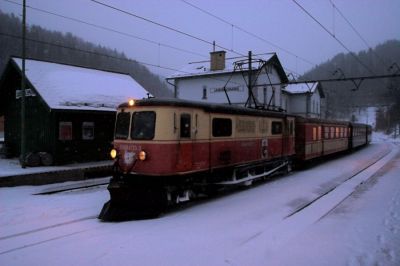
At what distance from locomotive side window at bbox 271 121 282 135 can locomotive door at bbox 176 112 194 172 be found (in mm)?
6443

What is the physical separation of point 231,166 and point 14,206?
6.68 metres

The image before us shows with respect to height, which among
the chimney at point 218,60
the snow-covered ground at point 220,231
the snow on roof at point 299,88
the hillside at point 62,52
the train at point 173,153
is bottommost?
the snow-covered ground at point 220,231

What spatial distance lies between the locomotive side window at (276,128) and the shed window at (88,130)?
10.0 meters

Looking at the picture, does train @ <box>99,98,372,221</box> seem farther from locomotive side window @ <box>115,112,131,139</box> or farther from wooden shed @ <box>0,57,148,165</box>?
wooden shed @ <box>0,57,148,165</box>

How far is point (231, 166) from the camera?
43.0 ft

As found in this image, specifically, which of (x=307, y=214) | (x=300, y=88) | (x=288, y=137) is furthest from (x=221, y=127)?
(x=300, y=88)

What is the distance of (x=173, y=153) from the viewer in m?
10.5

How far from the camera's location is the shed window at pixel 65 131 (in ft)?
64.6

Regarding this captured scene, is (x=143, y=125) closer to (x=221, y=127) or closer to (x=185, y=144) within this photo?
(x=185, y=144)

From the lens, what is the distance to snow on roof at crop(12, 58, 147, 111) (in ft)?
64.1

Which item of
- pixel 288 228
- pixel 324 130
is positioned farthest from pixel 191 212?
pixel 324 130

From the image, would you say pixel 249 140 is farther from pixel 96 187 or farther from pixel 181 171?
pixel 96 187

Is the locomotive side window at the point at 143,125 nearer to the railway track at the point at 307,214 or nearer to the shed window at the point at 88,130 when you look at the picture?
the railway track at the point at 307,214

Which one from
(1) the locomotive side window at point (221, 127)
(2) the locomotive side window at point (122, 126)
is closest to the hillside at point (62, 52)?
(1) the locomotive side window at point (221, 127)
